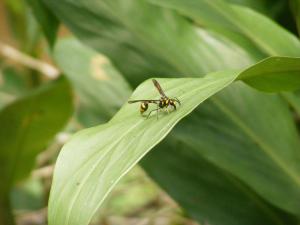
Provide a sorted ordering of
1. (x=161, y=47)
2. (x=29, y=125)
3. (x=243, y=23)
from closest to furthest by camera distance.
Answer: (x=243, y=23) < (x=161, y=47) < (x=29, y=125)

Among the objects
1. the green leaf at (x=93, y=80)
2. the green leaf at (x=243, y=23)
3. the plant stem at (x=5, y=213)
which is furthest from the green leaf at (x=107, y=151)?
the plant stem at (x=5, y=213)

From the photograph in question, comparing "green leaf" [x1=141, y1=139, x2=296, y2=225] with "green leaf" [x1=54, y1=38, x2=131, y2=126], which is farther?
"green leaf" [x1=54, y1=38, x2=131, y2=126]

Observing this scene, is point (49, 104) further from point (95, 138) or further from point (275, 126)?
point (95, 138)

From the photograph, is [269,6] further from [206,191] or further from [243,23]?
[206,191]

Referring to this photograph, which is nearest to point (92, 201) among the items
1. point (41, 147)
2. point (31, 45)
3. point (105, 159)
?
point (105, 159)

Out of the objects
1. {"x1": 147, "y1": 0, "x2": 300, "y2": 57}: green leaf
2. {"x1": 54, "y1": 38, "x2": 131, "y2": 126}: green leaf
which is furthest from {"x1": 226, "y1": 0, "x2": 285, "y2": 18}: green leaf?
{"x1": 54, "y1": 38, "x2": 131, "y2": 126}: green leaf

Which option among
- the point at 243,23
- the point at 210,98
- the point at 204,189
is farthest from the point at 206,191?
the point at 243,23

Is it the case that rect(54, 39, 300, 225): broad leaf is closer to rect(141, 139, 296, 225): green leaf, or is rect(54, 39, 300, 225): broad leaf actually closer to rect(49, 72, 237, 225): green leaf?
rect(141, 139, 296, 225): green leaf
